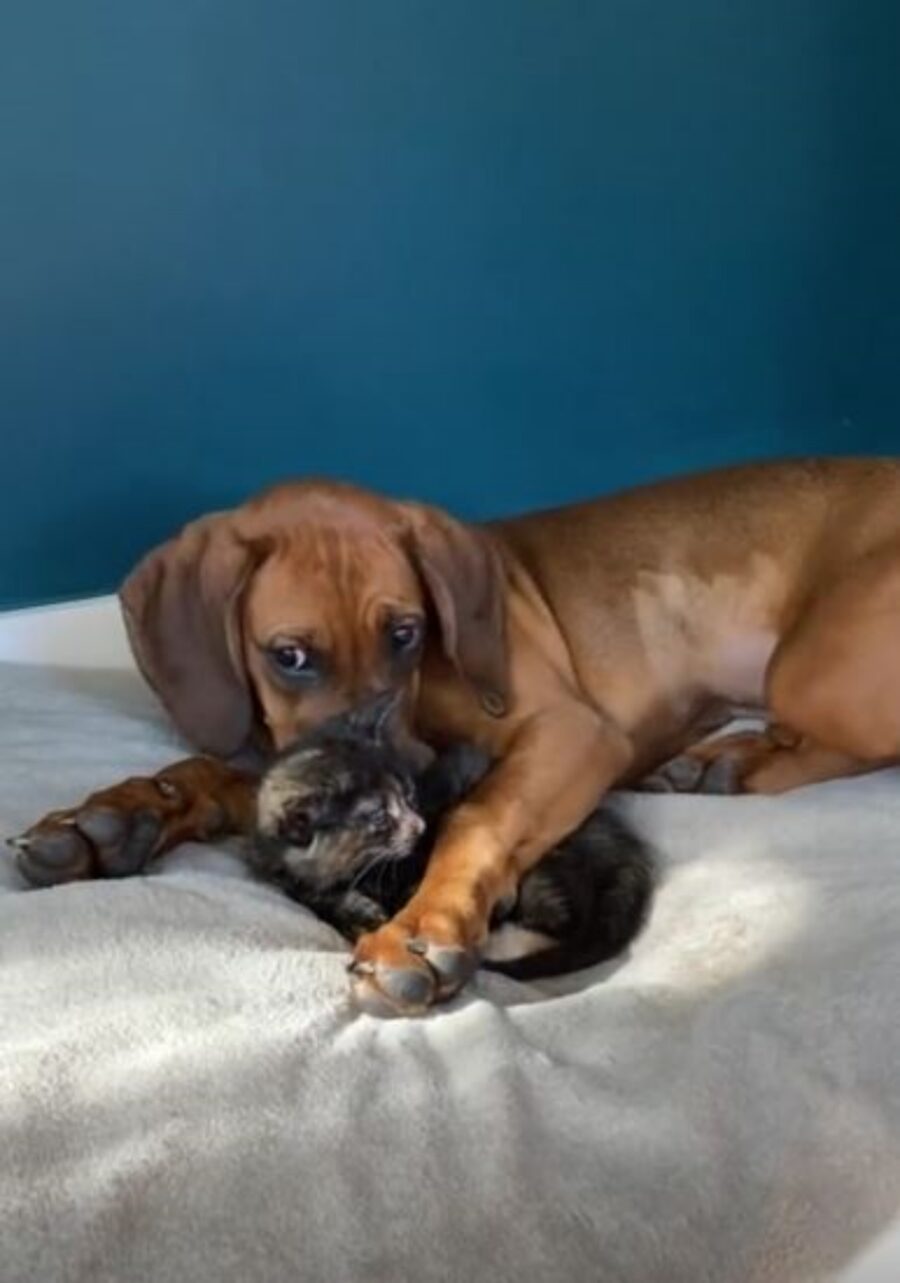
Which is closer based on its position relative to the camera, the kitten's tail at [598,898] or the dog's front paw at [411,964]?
the dog's front paw at [411,964]

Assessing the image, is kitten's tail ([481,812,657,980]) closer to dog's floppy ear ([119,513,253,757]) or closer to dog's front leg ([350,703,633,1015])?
dog's front leg ([350,703,633,1015])

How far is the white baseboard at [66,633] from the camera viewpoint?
316 centimetres

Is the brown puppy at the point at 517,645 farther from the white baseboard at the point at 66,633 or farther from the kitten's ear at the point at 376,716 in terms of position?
the white baseboard at the point at 66,633

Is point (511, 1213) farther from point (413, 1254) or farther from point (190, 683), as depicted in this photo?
point (190, 683)

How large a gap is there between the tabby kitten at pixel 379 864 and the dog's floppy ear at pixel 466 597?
24cm

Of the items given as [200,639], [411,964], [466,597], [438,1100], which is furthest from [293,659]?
[438,1100]

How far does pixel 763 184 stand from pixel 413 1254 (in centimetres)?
251

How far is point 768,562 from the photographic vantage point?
2.83 meters

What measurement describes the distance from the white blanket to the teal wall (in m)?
1.14

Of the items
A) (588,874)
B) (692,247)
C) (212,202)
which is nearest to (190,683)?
(588,874)

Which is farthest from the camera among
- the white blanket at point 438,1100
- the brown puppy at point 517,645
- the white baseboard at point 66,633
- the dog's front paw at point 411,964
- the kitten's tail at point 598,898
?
the white baseboard at point 66,633

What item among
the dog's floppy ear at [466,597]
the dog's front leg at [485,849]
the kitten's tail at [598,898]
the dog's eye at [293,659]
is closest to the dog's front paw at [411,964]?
the dog's front leg at [485,849]

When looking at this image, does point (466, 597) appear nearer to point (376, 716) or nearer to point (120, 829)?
point (376, 716)

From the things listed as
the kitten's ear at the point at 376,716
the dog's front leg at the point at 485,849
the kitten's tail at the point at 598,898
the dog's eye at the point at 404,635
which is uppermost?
the dog's eye at the point at 404,635
